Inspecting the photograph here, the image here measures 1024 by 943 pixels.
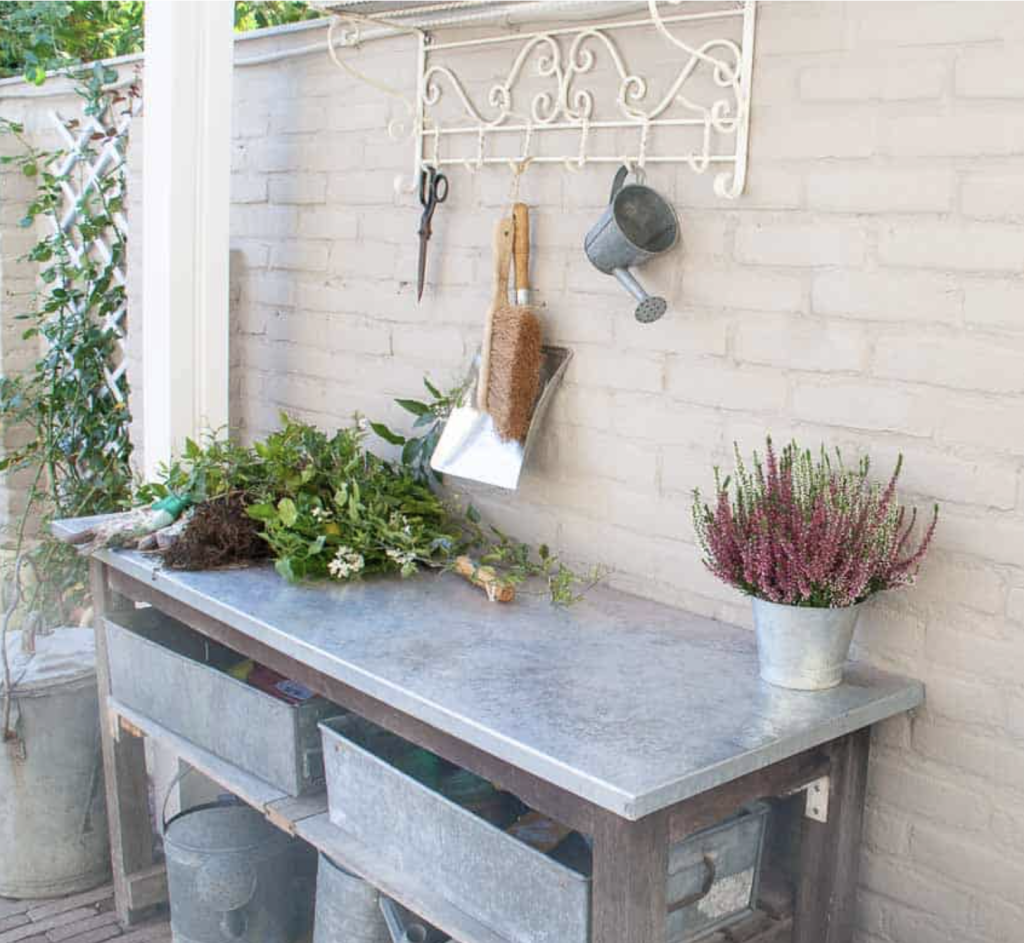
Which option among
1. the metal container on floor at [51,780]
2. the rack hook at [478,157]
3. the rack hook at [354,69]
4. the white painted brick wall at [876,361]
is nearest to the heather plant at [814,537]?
the white painted brick wall at [876,361]

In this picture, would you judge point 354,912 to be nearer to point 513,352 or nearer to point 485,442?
point 485,442

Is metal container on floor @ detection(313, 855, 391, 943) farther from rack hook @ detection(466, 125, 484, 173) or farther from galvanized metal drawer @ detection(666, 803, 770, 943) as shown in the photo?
rack hook @ detection(466, 125, 484, 173)

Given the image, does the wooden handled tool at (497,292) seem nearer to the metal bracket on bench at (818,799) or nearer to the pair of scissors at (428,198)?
the pair of scissors at (428,198)

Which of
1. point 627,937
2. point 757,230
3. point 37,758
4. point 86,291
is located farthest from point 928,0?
point 86,291

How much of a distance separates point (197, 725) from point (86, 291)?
227 cm

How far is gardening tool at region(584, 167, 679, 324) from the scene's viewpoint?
239 centimetres

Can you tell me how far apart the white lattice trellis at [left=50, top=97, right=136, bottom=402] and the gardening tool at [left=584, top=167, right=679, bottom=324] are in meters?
2.35

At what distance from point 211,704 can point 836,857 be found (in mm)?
1273

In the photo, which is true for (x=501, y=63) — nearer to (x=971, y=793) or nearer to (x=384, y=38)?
(x=384, y=38)

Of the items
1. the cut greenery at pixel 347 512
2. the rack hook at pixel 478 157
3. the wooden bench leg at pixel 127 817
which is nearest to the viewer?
the cut greenery at pixel 347 512

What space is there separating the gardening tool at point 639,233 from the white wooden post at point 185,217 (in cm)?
127

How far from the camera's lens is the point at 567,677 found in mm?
2109

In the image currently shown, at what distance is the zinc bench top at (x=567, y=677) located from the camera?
1.79 metres

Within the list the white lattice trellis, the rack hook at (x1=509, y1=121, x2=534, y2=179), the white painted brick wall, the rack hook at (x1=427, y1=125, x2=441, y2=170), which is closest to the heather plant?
the white painted brick wall
